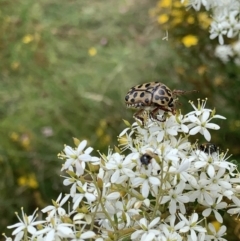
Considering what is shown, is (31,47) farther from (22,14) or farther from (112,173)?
(112,173)

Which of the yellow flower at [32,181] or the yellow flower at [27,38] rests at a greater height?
the yellow flower at [27,38]

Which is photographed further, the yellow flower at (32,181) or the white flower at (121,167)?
the yellow flower at (32,181)

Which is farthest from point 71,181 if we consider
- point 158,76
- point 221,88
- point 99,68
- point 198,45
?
point 99,68

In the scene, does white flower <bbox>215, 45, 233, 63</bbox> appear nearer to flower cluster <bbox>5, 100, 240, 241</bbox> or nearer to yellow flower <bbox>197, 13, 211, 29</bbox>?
yellow flower <bbox>197, 13, 211, 29</bbox>

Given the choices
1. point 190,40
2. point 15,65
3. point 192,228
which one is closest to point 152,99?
point 192,228

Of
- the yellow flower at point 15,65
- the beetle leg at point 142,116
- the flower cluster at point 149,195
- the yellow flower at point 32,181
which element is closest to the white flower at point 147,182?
the flower cluster at point 149,195

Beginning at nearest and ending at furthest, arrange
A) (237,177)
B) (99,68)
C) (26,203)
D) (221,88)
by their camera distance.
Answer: (237,177), (221,88), (26,203), (99,68)

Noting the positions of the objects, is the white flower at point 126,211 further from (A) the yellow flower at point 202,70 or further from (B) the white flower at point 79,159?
(A) the yellow flower at point 202,70

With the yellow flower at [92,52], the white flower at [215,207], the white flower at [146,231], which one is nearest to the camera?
the white flower at [146,231]
